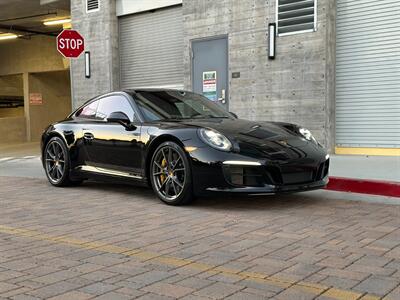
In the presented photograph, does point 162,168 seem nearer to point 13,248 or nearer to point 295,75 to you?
point 13,248

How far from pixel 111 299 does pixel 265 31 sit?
8921mm

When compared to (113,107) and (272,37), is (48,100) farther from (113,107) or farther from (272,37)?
(113,107)

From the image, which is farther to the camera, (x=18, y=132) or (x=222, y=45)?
(x=18, y=132)

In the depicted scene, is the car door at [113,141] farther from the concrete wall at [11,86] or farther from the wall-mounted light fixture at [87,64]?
the concrete wall at [11,86]

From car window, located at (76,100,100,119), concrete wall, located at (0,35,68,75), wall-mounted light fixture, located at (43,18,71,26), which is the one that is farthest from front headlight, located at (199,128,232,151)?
concrete wall, located at (0,35,68,75)

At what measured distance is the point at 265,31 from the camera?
36.6ft

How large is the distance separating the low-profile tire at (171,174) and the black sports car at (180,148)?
11 millimetres

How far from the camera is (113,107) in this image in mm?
7180

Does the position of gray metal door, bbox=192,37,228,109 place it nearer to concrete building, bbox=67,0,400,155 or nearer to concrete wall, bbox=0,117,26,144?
concrete building, bbox=67,0,400,155

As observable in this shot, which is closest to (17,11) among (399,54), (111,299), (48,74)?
(48,74)

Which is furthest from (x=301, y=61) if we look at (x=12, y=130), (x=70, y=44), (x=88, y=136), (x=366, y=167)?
(x=12, y=130)

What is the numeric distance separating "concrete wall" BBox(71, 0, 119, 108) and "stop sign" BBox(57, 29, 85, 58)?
2933mm

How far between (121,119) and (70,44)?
223 inches

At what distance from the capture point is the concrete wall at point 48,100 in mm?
22016
